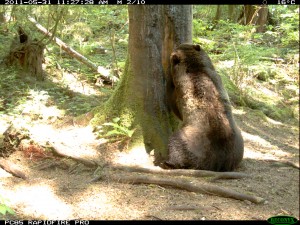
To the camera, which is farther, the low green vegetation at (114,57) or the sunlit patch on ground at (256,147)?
the low green vegetation at (114,57)

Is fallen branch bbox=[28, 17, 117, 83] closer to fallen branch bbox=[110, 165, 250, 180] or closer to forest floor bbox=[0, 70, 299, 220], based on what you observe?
forest floor bbox=[0, 70, 299, 220]

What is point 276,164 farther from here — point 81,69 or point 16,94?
point 81,69

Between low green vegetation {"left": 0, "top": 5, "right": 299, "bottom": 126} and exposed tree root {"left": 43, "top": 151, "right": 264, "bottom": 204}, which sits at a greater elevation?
low green vegetation {"left": 0, "top": 5, "right": 299, "bottom": 126}

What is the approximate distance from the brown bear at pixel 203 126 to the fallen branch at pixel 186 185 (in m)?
0.73

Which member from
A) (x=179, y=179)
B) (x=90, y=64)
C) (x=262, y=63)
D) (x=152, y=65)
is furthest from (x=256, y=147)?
(x=90, y=64)

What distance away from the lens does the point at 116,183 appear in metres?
4.66

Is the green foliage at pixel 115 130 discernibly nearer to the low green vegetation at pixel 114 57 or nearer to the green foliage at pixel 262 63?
the low green vegetation at pixel 114 57

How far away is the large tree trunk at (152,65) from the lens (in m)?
5.73

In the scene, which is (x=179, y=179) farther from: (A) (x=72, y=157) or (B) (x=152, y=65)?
(B) (x=152, y=65)

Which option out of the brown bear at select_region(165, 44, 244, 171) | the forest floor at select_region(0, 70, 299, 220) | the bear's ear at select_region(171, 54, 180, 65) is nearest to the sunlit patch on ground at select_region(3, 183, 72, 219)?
the forest floor at select_region(0, 70, 299, 220)

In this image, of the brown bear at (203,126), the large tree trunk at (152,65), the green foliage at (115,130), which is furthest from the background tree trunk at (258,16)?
the green foliage at (115,130)

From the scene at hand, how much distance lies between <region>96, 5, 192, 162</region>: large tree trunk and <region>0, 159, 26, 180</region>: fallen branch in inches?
75.2

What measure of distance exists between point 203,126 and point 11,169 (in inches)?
120

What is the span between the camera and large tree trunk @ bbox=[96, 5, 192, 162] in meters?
5.73
